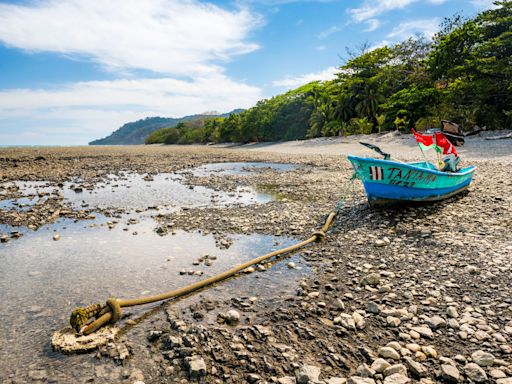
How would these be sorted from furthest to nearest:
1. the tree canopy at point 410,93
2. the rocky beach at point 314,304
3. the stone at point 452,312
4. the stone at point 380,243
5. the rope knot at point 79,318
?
the tree canopy at point 410,93 → the stone at point 380,243 → the stone at point 452,312 → the rope knot at point 79,318 → the rocky beach at point 314,304

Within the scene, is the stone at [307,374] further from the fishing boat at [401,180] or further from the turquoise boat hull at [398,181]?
the turquoise boat hull at [398,181]

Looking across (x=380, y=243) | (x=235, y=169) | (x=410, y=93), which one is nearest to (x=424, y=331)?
(x=380, y=243)

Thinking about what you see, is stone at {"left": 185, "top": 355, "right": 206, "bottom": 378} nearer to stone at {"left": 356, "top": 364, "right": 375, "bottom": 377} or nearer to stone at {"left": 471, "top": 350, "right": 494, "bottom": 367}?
stone at {"left": 356, "top": 364, "right": 375, "bottom": 377}

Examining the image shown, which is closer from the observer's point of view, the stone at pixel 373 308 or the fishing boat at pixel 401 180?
the stone at pixel 373 308

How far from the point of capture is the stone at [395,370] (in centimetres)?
393

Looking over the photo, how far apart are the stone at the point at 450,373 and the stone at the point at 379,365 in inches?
25.2

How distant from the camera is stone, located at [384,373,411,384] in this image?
378cm

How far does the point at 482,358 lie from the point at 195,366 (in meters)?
3.70

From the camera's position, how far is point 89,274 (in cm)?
722

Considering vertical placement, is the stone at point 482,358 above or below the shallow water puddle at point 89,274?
below

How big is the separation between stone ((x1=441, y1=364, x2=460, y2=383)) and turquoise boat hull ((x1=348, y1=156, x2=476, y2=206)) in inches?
273

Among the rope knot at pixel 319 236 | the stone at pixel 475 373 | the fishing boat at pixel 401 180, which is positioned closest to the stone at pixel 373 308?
the stone at pixel 475 373

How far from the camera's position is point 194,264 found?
25.2ft

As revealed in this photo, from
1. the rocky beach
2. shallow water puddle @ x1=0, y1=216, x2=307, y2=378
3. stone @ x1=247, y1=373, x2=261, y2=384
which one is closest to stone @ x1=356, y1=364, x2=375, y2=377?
→ the rocky beach
